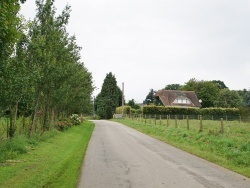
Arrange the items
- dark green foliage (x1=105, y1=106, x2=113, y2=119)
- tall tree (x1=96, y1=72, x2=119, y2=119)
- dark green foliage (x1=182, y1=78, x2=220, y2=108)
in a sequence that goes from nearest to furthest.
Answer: dark green foliage (x1=105, y1=106, x2=113, y2=119) → tall tree (x1=96, y1=72, x2=119, y2=119) → dark green foliage (x1=182, y1=78, x2=220, y2=108)

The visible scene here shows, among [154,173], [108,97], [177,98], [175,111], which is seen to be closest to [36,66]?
[154,173]

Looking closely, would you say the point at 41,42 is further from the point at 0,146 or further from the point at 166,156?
the point at 166,156

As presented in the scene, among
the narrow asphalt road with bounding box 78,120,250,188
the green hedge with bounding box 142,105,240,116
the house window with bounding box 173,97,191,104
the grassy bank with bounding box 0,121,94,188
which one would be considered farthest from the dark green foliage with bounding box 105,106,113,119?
the grassy bank with bounding box 0,121,94,188

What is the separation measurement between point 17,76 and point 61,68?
697 centimetres

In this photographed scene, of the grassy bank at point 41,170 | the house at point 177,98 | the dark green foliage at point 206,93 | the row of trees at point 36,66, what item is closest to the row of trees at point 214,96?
the dark green foliage at point 206,93

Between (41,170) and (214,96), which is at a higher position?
(214,96)

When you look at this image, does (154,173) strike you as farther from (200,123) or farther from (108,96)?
(108,96)

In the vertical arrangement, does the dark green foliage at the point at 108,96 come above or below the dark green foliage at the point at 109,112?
above

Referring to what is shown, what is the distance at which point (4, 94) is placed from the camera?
40.6 feet

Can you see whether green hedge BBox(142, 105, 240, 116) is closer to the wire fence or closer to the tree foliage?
the wire fence

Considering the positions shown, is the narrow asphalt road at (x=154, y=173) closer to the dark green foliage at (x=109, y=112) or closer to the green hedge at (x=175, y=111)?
the green hedge at (x=175, y=111)

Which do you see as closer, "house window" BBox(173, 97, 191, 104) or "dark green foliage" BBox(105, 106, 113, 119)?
"dark green foliage" BBox(105, 106, 113, 119)

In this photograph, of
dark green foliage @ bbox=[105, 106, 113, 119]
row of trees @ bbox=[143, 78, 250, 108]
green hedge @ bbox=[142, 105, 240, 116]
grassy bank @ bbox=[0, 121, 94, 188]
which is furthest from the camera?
row of trees @ bbox=[143, 78, 250, 108]

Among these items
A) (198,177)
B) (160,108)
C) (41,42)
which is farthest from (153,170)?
(160,108)
